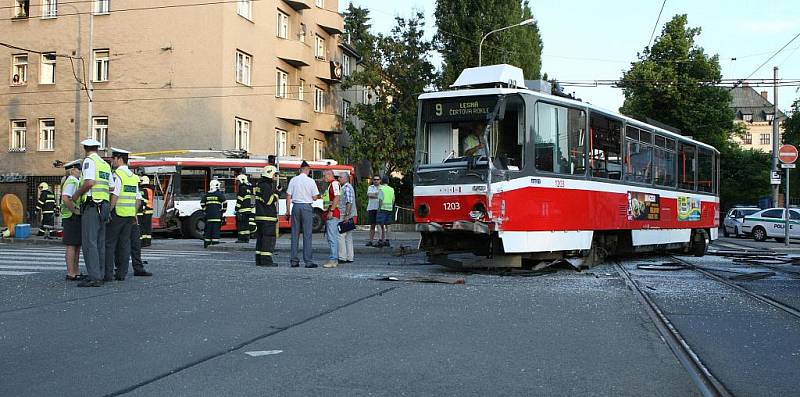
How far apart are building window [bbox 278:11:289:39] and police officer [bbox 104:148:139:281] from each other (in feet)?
94.8

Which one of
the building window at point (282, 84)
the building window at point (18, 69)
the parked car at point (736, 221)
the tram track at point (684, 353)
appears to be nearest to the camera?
the tram track at point (684, 353)

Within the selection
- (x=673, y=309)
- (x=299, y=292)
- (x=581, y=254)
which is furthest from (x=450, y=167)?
(x=673, y=309)

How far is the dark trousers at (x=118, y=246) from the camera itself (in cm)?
1032

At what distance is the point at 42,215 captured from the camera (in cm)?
2352

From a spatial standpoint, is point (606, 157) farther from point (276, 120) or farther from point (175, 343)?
point (276, 120)

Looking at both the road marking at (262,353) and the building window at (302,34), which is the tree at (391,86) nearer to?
the building window at (302,34)

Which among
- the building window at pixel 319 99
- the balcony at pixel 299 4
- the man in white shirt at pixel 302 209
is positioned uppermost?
the balcony at pixel 299 4

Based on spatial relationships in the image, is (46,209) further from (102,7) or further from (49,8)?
(49,8)

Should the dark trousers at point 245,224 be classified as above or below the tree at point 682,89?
below

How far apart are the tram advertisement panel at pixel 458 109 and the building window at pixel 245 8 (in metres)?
23.5

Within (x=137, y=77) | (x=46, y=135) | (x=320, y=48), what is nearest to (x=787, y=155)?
(x=137, y=77)

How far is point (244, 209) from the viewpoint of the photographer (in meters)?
20.5

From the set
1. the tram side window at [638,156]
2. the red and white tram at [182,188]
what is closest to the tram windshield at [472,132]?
the tram side window at [638,156]

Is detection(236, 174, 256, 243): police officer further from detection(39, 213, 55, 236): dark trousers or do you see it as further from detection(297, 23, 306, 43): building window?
detection(297, 23, 306, 43): building window
